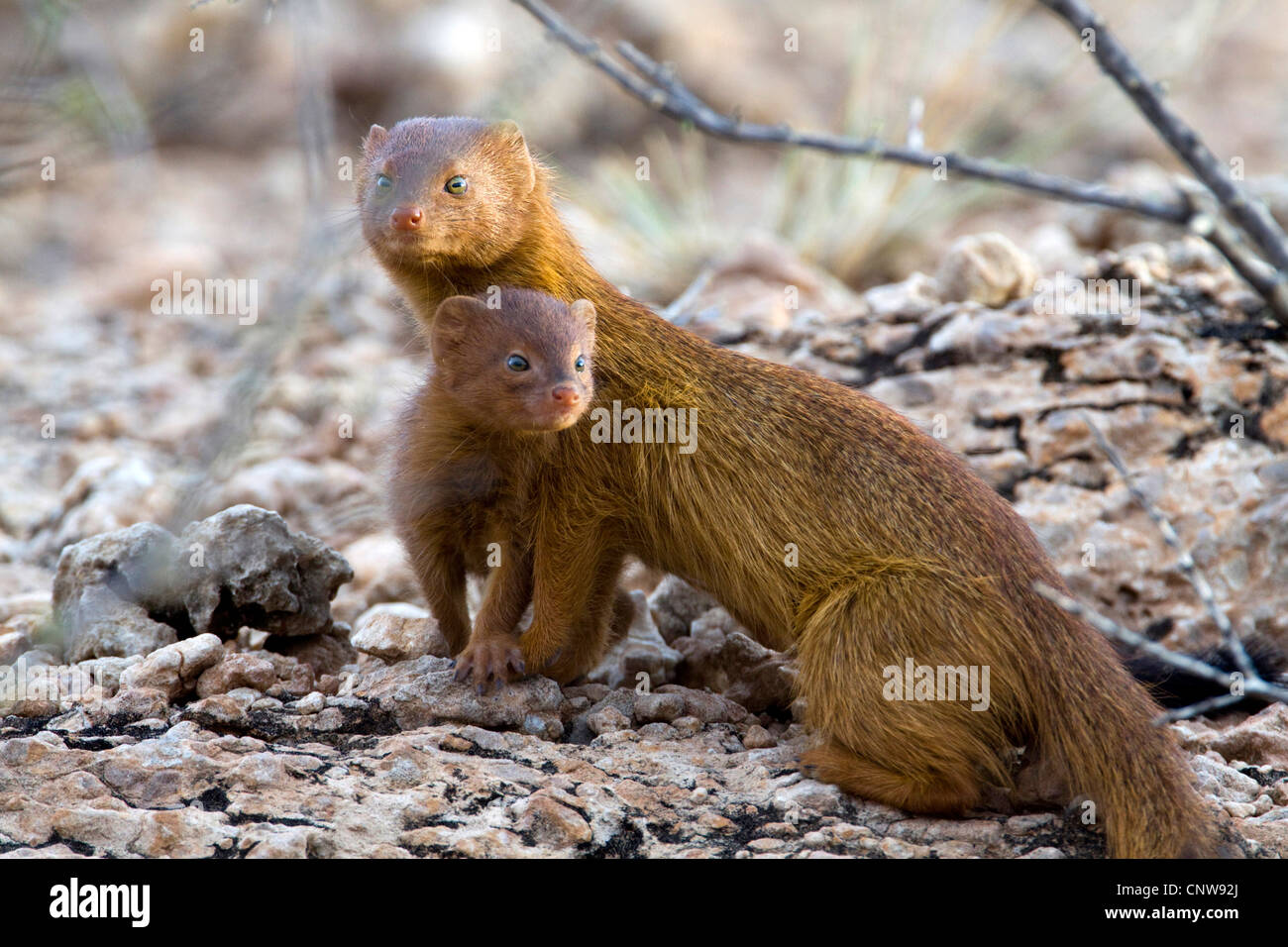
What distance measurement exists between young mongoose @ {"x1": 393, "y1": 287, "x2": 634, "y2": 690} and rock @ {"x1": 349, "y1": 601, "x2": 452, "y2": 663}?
5cm

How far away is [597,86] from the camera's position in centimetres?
1509

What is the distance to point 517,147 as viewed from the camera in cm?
471

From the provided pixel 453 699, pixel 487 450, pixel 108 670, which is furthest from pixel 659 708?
pixel 108 670

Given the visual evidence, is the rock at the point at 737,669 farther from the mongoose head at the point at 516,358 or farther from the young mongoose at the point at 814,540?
the mongoose head at the point at 516,358

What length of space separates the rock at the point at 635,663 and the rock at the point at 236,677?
3.94 feet

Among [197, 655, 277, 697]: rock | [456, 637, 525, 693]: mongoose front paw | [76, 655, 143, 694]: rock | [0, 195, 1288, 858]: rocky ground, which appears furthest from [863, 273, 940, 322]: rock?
[76, 655, 143, 694]: rock

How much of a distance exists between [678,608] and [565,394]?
67.3 inches

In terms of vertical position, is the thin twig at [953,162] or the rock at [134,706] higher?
the thin twig at [953,162]

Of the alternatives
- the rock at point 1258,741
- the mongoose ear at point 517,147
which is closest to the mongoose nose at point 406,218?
the mongoose ear at point 517,147

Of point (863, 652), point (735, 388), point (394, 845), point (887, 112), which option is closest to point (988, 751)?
point (863, 652)

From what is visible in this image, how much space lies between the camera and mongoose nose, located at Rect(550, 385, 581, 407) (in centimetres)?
400

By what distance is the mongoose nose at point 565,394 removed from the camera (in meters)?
4.00

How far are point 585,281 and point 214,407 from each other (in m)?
4.14

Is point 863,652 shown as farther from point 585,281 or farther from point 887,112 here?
point 887,112
